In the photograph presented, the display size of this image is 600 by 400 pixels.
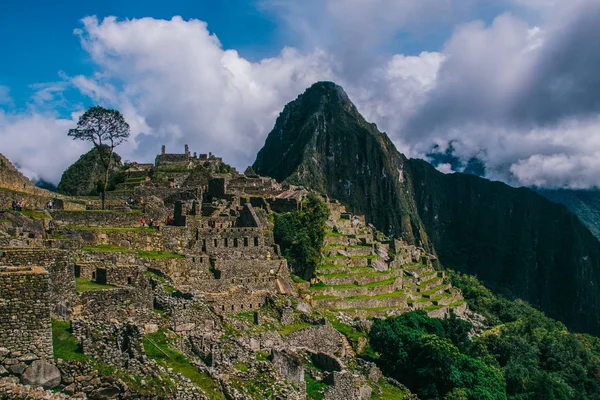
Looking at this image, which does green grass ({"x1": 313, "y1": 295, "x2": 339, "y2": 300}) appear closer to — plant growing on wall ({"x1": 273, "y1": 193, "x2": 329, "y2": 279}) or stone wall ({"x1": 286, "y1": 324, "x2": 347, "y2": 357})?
plant growing on wall ({"x1": 273, "y1": 193, "x2": 329, "y2": 279})

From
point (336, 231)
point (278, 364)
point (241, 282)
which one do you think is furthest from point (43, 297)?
point (336, 231)

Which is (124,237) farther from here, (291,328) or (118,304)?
(118,304)

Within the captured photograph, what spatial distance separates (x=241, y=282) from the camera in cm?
3070

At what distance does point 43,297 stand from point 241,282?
61.1ft

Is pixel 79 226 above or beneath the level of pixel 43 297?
above

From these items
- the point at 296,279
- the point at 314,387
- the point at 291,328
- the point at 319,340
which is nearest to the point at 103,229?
the point at 291,328

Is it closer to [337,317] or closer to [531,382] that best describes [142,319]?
[337,317]

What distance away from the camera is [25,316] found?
1216 centimetres

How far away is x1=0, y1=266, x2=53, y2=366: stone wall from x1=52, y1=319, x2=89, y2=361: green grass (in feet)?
2.23

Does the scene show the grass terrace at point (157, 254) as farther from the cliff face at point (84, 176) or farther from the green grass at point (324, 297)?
the cliff face at point (84, 176)

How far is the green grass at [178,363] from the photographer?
1547 centimetres

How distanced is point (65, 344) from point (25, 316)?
1.75 m

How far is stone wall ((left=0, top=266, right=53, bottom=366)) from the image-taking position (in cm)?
1196

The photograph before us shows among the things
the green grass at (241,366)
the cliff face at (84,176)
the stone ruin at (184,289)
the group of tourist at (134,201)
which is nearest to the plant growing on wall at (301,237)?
the stone ruin at (184,289)
